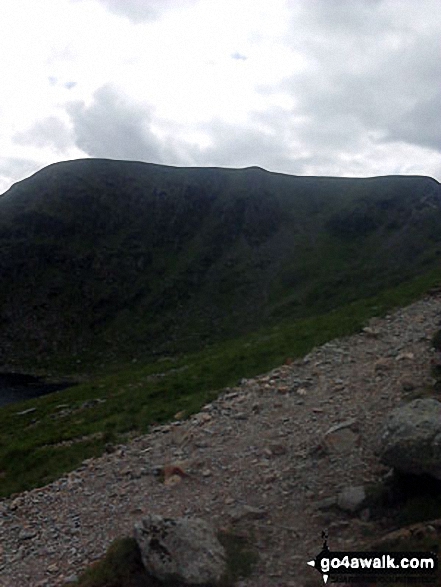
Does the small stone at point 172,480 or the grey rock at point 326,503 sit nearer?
the grey rock at point 326,503

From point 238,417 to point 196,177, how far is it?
393 feet

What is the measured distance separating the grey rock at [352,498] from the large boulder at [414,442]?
937 millimetres

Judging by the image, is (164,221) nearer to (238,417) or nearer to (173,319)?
(173,319)

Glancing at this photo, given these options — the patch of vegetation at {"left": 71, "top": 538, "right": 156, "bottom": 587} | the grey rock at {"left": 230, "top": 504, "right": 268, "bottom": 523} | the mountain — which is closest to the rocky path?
the grey rock at {"left": 230, "top": 504, "right": 268, "bottom": 523}

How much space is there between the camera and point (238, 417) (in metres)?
19.4

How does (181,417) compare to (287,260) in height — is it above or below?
below

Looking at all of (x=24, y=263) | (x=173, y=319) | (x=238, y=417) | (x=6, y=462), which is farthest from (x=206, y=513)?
(x=24, y=263)

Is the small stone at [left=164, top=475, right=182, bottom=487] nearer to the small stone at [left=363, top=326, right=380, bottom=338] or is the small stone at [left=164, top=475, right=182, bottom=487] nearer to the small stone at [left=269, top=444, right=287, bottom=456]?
the small stone at [left=269, top=444, right=287, bottom=456]

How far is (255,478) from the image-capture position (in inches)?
585

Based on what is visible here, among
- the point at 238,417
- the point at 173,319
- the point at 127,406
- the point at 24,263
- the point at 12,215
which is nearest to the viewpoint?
the point at 238,417

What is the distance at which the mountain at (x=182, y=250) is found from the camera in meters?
92.6

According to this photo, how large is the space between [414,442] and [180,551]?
5285mm

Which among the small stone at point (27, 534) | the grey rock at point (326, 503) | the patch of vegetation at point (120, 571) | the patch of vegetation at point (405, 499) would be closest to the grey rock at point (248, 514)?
the grey rock at point (326, 503)

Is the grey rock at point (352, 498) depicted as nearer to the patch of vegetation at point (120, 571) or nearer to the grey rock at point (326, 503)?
the grey rock at point (326, 503)
